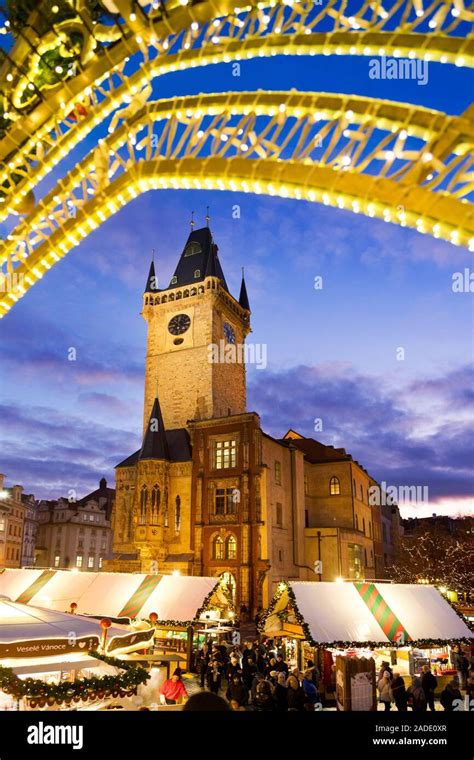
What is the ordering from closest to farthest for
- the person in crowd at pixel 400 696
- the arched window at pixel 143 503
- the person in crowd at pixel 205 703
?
1. the person in crowd at pixel 205 703
2. the person in crowd at pixel 400 696
3. the arched window at pixel 143 503

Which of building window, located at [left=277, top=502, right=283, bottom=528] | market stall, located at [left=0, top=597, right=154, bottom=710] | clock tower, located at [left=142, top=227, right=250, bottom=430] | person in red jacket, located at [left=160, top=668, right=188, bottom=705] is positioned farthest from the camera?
clock tower, located at [left=142, top=227, right=250, bottom=430]

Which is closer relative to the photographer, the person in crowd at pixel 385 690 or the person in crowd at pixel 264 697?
the person in crowd at pixel 264 697

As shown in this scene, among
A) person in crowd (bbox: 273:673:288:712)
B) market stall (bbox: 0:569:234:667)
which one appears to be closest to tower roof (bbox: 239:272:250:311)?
market stall (bbox: 0:569:234:667)

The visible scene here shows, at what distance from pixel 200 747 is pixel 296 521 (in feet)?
132

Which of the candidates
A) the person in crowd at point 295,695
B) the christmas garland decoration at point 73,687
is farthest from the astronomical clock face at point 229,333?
the christmas garland decoration at point 73,687

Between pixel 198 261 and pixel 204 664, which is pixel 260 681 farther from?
pixel 198 261

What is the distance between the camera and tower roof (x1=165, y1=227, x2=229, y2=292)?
52625 mm

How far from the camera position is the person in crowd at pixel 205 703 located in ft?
8.08

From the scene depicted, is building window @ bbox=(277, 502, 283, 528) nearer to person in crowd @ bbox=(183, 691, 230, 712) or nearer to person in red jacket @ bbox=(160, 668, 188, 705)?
person in red jacket @ bbox=(160, 668, 188, 705)

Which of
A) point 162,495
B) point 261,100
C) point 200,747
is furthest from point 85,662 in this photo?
point 162,495

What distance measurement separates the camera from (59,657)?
10.6 meters

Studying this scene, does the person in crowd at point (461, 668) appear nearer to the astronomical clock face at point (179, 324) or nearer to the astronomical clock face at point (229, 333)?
the astronomical clock face at point (179, 324)

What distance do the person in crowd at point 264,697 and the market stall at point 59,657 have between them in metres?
3.98

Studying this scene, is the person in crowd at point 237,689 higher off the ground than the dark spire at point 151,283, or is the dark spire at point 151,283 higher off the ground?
the dark spire at point 151,283
